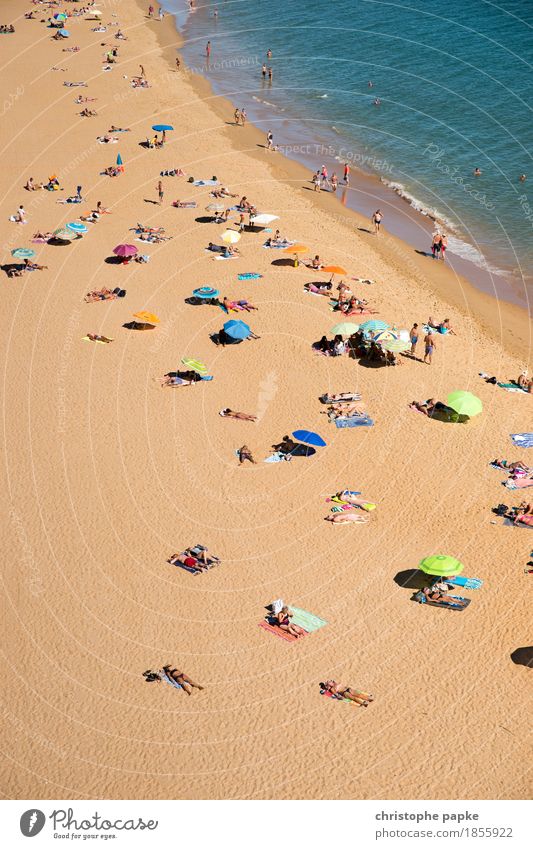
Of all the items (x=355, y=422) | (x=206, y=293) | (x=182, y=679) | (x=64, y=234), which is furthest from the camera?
(x=64, y=234)

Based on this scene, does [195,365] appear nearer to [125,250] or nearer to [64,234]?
[125,250]

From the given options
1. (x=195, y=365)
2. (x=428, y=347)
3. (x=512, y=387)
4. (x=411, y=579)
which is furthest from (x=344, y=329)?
(x=411, y=579)

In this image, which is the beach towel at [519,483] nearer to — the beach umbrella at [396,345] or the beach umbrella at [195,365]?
the beach umbrella at [396,345]

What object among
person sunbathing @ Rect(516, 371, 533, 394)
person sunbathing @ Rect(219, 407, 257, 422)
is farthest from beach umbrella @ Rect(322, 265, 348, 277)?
person sunbathing @ Rect(219, 407, 257, 422)

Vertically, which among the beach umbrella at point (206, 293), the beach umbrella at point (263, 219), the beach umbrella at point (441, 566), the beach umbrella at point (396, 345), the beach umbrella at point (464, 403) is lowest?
the beach umbrella at point (441, 566)

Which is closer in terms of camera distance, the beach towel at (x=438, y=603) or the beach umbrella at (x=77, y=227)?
the beach towel at (x=438, y=603)

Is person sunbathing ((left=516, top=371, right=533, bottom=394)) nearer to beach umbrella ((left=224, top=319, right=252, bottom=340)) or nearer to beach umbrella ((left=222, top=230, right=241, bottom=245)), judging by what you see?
beach umbrella ((left=224, top=319, right=252, bottom=340))

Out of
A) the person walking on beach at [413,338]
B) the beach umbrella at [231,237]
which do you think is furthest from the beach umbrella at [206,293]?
the person walking on beach at [413,338]
